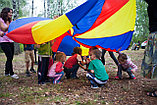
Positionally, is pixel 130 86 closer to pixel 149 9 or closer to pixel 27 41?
pixel 149 9

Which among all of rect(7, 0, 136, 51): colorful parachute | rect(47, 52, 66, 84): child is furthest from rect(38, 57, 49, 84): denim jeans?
rect(7, 0, 136, 51): colorful parachute

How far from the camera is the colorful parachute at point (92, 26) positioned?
2949mm

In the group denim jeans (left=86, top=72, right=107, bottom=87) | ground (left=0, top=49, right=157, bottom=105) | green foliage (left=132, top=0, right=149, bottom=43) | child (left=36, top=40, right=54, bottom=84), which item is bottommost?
ground (left=0, top=49, right=157, bottom=105)

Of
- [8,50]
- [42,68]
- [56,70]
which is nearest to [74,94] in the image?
[56,70]

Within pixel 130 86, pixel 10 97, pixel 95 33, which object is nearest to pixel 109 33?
pixel 95 33

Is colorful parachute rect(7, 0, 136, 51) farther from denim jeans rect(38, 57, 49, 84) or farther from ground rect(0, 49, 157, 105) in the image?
ground rect(0, 49, 157, 105)

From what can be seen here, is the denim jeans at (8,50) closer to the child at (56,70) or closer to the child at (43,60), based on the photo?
the child at (43,60)

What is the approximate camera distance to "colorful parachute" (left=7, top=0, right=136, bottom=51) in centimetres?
295

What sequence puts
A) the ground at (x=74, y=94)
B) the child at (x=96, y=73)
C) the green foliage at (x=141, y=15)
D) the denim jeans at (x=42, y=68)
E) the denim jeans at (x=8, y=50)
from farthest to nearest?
the green foliage at (x=141, y=15)
the denim jeans at (x=8, y=50)
the denim jeans at (x=42, y=68)
the child at (x=96, y=73)
the ground at (x=74, y=94)

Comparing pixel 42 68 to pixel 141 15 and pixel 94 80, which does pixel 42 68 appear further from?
pixel 141 15

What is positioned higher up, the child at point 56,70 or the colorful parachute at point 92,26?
the colorful parachute at point 92,26

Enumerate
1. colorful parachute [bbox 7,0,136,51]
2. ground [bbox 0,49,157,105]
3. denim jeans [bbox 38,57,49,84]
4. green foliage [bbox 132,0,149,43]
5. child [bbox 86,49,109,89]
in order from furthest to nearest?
green foliage [bbox 132,0,149,43], denim jeans [bbox 38,57,49,84], child [bbox 86,49,109,89], colorful parachute [bbox 7,0,136,51], ground [bbox 0,49,157,105]

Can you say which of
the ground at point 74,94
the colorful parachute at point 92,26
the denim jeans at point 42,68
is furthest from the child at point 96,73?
the denim jeans at point 42,68

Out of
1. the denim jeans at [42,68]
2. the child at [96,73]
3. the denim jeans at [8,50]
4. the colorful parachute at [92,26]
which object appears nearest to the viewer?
the colorful parachute at [92,26]
